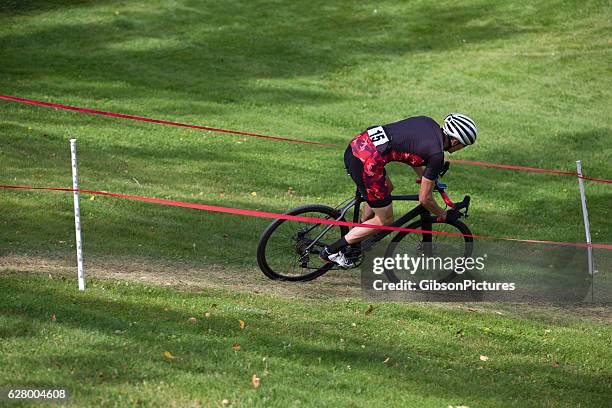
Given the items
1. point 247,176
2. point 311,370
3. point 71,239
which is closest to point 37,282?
point 71,239

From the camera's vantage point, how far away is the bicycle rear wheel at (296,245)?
10180 millimetres

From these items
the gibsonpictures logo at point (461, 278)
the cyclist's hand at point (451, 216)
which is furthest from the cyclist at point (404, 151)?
the gibsonpictures logo at point (461, 278)

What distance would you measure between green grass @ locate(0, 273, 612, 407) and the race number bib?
174 centimetres

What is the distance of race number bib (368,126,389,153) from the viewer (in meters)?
9.73

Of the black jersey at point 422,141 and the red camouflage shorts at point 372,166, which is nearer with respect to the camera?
the black jersey at point 422,141

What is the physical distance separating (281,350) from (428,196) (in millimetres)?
2671

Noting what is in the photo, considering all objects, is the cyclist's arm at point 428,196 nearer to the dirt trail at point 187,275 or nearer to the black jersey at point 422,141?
the black jersey at point 422,141

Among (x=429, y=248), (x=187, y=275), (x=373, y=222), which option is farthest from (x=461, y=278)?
(x=187, y=275)

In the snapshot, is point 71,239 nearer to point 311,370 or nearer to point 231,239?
point 231,239

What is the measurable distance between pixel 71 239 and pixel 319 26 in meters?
19.8

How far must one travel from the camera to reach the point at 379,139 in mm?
9766

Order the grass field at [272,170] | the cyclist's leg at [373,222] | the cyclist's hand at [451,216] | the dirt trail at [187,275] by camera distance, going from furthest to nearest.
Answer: the cyclist's hand at [451,216]
the dirt trail at [187,275]
the cyclist's leg at [373,222]
the grass field at [272,170]

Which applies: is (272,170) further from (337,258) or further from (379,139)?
(379,139)

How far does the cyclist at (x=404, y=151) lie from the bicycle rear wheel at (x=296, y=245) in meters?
0.64
